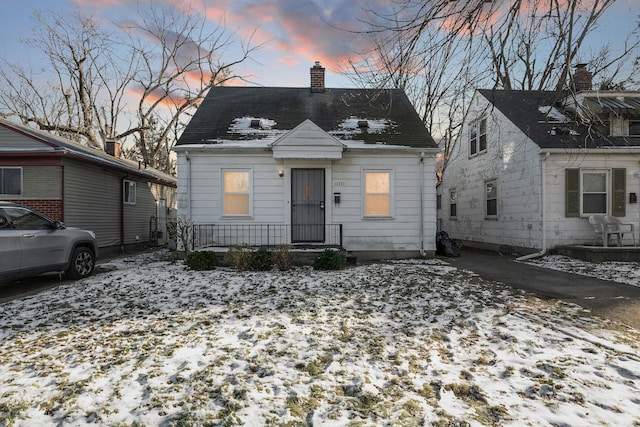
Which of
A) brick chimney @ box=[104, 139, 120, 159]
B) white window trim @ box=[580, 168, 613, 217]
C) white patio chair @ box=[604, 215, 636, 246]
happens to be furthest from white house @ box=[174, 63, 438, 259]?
brick chimney @ box=[104, 139, 120, 159]

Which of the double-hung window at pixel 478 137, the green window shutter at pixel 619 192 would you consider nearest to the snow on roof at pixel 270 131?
the double-hung window at pixel 478 137

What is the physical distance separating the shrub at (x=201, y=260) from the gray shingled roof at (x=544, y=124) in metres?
8.76

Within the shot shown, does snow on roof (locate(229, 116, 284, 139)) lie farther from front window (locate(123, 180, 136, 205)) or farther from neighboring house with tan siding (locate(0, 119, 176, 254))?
front window (locate(123, 180, 136, 205))

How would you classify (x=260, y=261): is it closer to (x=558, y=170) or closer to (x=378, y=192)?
(x=378, y=192)

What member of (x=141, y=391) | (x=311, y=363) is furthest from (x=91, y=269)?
(x=311, y=363)

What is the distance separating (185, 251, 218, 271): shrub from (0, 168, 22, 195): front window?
6.29 m

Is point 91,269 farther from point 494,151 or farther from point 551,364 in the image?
point 494,151

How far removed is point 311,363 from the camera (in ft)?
10.4

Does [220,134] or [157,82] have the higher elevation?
[157,82]

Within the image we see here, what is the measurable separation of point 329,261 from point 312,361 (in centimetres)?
489

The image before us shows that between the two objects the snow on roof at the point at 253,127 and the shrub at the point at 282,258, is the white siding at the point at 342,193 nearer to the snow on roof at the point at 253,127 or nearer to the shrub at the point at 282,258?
the snow on roof at the point at 253,127

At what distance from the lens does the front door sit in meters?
10.2

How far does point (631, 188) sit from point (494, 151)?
4210 millimetres

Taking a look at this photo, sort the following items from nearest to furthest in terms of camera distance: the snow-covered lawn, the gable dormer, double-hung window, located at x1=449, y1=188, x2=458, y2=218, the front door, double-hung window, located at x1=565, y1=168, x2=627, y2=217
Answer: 1. the snow-covered lawn
2. the gable dormer
3. the front door
4. double-hung window, located at x1=565, y1=168, x2=627, y2=217
5. double-hung window, located at x1=449, y1=188, x2=458, y2=218
